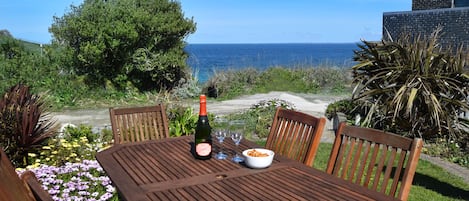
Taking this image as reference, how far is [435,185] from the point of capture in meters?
4.02

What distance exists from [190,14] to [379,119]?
294 inches

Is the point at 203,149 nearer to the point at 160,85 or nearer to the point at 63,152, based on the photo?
the point at 63,152

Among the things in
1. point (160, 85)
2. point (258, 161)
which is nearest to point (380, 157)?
point (258, 161)

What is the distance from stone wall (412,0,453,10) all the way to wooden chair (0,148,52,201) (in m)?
9.54

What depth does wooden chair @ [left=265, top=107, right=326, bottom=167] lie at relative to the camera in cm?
253

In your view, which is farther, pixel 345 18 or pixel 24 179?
pixel 345 18

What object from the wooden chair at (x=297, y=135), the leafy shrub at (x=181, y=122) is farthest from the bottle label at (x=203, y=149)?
the leafy shrub at (x=181, y=122)

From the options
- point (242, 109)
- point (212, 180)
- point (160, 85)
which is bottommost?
point (242, 109)

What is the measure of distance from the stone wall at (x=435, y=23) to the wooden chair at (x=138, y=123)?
4.81 meters

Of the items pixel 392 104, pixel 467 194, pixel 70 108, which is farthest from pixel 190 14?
pixel 467 194

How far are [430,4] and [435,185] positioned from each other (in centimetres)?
672

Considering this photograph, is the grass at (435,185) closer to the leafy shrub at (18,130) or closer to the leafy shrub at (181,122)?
the leafy shrub at (181,122)

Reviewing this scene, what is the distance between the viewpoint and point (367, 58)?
5.96 m

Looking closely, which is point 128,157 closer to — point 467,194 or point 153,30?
point 467,194
